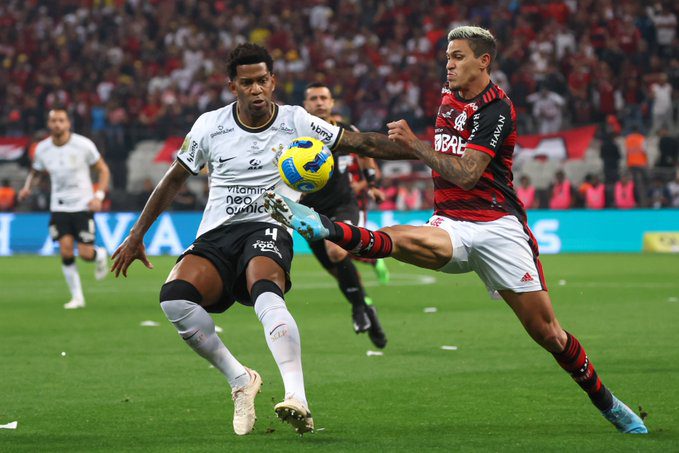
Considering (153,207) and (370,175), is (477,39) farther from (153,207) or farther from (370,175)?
(370,175)

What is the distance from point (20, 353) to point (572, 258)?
14.9 m

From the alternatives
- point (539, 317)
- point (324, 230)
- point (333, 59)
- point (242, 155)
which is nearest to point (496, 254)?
Result: point (539, 317)

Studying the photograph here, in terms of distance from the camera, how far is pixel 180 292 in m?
6.69

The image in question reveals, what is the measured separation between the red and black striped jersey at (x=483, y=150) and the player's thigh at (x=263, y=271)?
0.99m

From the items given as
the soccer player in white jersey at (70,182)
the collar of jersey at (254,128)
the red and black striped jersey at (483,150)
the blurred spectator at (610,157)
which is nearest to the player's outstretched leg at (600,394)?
the red and black striped jersey at (483,150)

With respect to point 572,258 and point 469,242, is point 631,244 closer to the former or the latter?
point 572,258

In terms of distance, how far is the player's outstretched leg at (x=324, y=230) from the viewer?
235 inches

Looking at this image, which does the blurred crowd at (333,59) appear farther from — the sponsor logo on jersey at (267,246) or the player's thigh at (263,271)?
the player's thigh at (263,271)

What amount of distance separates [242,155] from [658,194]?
63.5ft

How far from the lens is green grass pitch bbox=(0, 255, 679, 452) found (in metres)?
6.41

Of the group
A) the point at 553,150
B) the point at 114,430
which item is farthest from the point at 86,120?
the point at 114,430

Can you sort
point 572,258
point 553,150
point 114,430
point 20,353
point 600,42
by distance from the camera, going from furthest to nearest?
point 600,42 → point 553,150 → point 572,258 → point 20,353 → point 114,430

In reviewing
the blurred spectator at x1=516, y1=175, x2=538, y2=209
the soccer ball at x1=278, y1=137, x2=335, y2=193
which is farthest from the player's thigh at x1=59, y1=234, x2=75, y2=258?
the blurred spectator at x1=516, y1=175, x2=538, y2=209

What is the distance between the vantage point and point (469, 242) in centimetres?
652
